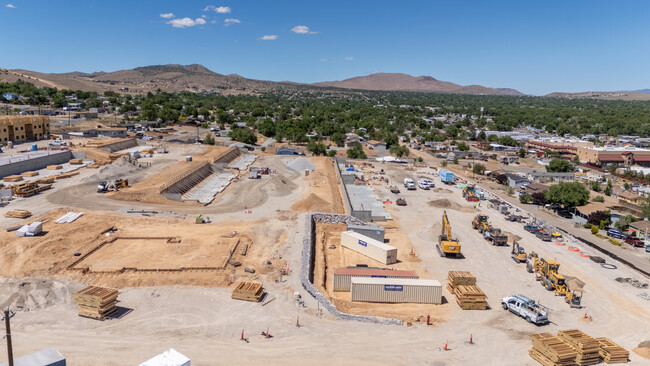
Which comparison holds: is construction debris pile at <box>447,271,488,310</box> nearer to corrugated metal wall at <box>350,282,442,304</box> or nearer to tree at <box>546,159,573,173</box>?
corrugated metal wall at <box>350,282,442,304</box>

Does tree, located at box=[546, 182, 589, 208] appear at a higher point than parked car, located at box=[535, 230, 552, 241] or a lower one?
higher

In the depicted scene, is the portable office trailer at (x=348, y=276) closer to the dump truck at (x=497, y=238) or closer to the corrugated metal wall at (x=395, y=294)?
the corrugated metal wall at (x=395, y=294)

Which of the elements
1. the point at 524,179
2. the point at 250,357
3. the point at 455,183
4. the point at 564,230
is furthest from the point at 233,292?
the point at 524,179

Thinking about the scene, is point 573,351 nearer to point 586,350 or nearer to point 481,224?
point 586,350

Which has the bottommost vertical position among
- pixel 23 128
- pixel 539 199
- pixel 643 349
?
pixel 643 349

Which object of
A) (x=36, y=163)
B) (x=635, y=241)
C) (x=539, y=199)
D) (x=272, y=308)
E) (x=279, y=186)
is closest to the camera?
(x=272, y=308)

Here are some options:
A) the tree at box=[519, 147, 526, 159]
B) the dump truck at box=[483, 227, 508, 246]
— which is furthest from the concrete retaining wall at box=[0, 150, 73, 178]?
the tree at box=[519, 147, 526, 159]

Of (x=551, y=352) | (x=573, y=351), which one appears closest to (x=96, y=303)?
(x=551, y=352)
